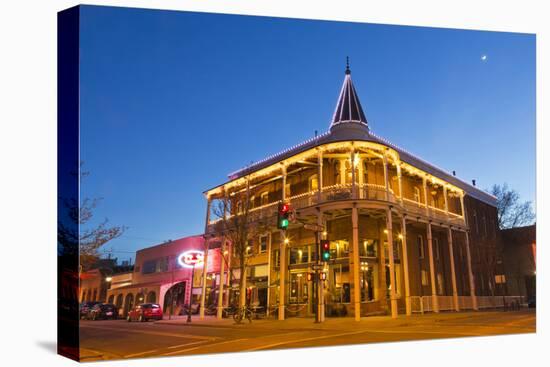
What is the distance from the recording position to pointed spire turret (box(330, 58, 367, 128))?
78.3ft

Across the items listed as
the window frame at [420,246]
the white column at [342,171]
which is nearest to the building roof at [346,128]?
the white column at [342,171]

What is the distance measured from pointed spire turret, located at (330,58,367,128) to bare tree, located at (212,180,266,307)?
20.4 feet

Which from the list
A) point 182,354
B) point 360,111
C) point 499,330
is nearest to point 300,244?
point 360,111

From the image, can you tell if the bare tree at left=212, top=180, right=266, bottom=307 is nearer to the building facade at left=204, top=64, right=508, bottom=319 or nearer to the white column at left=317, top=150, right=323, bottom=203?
the building facade at left=204, top=64, right=508, bottom=319

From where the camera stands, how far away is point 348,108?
24.0m

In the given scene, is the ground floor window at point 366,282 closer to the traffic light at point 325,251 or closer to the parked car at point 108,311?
Answer: the traffic light at point 325,251

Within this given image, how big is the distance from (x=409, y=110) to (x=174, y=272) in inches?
716

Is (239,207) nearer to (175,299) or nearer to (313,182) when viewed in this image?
(313,182)

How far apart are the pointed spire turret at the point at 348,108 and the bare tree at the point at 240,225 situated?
6.20 m

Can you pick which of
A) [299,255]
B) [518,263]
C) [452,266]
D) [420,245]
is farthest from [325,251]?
[518,263]

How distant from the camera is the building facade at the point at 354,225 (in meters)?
21.0

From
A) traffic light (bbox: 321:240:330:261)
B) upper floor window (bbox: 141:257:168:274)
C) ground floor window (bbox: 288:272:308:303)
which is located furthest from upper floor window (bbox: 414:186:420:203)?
upper floor window (bbox: 141:257:168:274)

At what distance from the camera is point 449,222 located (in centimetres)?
2689
